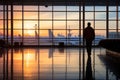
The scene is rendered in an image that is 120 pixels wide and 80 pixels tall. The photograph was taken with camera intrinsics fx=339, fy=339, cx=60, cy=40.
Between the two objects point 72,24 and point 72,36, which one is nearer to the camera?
point 72,24

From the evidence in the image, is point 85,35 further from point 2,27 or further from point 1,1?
point 2,27

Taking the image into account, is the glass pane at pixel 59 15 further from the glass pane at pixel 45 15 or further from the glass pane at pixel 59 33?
the glass pane at pixel 59 33

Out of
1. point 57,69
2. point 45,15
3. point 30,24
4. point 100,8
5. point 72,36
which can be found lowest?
point 57,69

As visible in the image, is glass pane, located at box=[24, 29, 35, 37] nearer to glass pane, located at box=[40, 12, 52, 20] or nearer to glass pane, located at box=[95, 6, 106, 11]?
glass pane, located at box=[40, 12, 52, 20]

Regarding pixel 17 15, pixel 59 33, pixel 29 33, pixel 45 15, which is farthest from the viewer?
pixel 59 33

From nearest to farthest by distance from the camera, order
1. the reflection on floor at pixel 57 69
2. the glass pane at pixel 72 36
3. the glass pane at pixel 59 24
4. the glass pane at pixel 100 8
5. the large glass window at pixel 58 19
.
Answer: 1. the reflection on floor at pixel 57 69
2. the large glass window at pixel 58 19
3. the glass pane at pixel 100 8
4. the glass pane at pixel 59 24
5. the glass pane at pixel 72 36

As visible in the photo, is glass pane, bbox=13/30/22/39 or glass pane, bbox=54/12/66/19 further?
glass pane, bbox=13/30/22/39

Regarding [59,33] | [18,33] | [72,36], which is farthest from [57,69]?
[59,33]

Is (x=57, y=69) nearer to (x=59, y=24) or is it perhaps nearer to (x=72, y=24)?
(x=59, y=24)

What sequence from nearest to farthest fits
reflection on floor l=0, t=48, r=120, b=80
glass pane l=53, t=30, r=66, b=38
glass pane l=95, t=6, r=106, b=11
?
1. reflection on floor l=0, t=48, r=120, b=80
2. glass pane l=95, t=6, r=106, b=11
3. glass pane l=53, t=30, r=66, b=38

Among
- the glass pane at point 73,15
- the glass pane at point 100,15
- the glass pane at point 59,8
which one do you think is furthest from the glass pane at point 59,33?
the glass pane at point 100,15

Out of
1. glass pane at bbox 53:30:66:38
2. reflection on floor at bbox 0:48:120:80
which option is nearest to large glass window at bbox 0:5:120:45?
glass pane at bbox 53:30:66:38

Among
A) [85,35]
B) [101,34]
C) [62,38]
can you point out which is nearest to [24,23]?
[62,38]

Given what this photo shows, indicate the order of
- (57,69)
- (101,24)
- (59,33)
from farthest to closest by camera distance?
1. (59,33)
2. (101,24)
3. (57,69)
